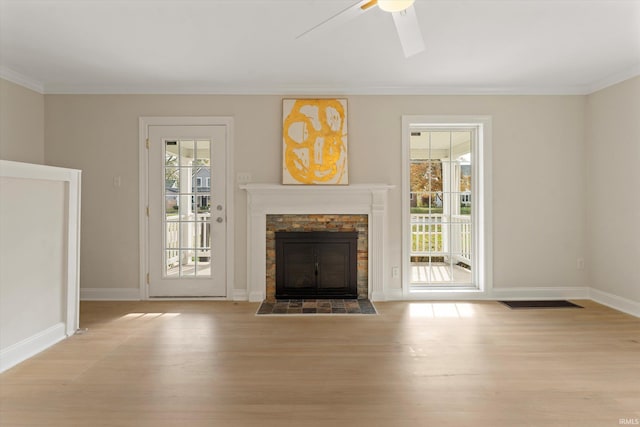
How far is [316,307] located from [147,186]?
2.36 m

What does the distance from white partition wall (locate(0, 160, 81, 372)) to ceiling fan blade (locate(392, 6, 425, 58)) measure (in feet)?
8.90

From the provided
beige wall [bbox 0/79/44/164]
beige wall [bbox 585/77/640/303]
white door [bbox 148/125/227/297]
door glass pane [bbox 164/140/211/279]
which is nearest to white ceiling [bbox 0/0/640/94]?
beige wall [bbox 0/79/44/164]

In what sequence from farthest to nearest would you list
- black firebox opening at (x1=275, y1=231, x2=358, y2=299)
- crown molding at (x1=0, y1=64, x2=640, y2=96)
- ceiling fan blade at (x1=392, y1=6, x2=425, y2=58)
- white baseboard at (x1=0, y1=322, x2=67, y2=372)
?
1. black firebox opening at (x1=275, y1=231, x2=358, y2=299)
2. crown molding at (x1=0, y1=64, x2=640, y2=96)
3. white baseboard at (x1=0, y1=322, x2=67, y2=372)
4. ceiling fan blade at (x1=392, y1=6, x2=425, y2=58)

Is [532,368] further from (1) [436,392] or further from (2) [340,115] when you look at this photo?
(2) [340,115]

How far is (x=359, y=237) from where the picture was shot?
4.38 meters

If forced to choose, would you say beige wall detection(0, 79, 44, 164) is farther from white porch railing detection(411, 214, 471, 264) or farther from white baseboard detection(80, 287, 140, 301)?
white porch railing detection(411, 214, 471, 264)

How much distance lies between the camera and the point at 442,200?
4.60m

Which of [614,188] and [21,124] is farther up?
[21,124]

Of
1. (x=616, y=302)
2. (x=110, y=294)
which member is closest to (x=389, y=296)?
(x=616, y=302)

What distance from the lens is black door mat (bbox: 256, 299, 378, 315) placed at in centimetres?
388

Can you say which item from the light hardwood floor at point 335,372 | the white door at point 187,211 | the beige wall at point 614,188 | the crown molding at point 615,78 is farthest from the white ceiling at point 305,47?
the light hardwood floor at point 335,372

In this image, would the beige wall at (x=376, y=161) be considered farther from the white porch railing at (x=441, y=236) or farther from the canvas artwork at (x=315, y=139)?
the white porch railing at (x=441, y=236)

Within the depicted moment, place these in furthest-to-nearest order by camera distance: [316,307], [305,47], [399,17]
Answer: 1. [316,307]
2. [305,47]
3. [399,17]

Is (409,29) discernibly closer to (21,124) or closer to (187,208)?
(187,208)
